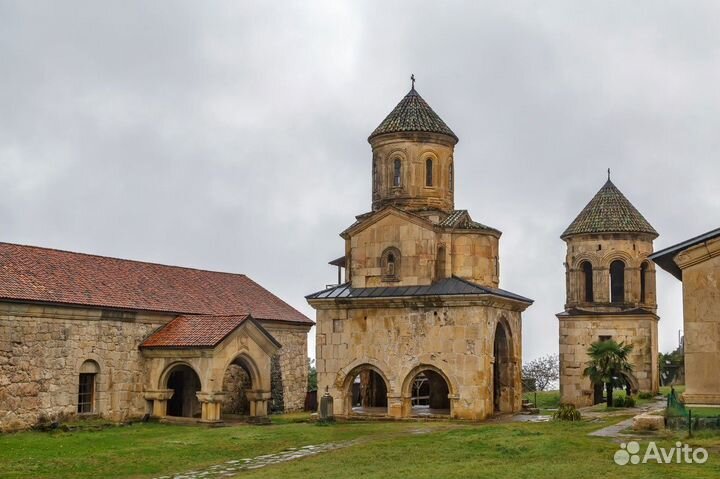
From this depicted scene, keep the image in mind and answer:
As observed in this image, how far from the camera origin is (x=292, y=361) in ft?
128

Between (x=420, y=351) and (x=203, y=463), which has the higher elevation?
(x=420, y=351)

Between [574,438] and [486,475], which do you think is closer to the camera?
[486,475]

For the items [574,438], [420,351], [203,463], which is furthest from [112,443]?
[574,438]

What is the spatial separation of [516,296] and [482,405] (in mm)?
4296

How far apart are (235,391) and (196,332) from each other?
5.51m

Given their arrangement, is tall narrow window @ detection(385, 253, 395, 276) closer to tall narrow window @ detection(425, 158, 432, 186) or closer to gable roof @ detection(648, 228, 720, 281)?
tall narrow window @ detection(425, 158, 432, 186)

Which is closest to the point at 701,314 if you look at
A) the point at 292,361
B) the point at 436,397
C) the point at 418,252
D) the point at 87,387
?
the point at 418,252

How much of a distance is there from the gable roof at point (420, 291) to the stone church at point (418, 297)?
0.03 metres

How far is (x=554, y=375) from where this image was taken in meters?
66.1

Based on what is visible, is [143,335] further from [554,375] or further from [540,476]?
[554,375]

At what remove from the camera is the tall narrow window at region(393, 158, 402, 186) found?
32188mm

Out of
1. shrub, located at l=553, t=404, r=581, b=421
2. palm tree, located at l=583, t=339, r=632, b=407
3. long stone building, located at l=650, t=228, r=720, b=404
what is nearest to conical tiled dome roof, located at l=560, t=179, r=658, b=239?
palm tree, located at l=583, t=339, r=632, b=407

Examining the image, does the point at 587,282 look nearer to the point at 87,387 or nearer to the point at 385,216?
the point at 385,216

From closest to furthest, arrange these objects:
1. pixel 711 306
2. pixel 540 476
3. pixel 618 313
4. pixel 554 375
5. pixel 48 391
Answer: pixel 540 476
pixel 711 306
pixel 48 391
pixel 618 313
pixel 554 375
